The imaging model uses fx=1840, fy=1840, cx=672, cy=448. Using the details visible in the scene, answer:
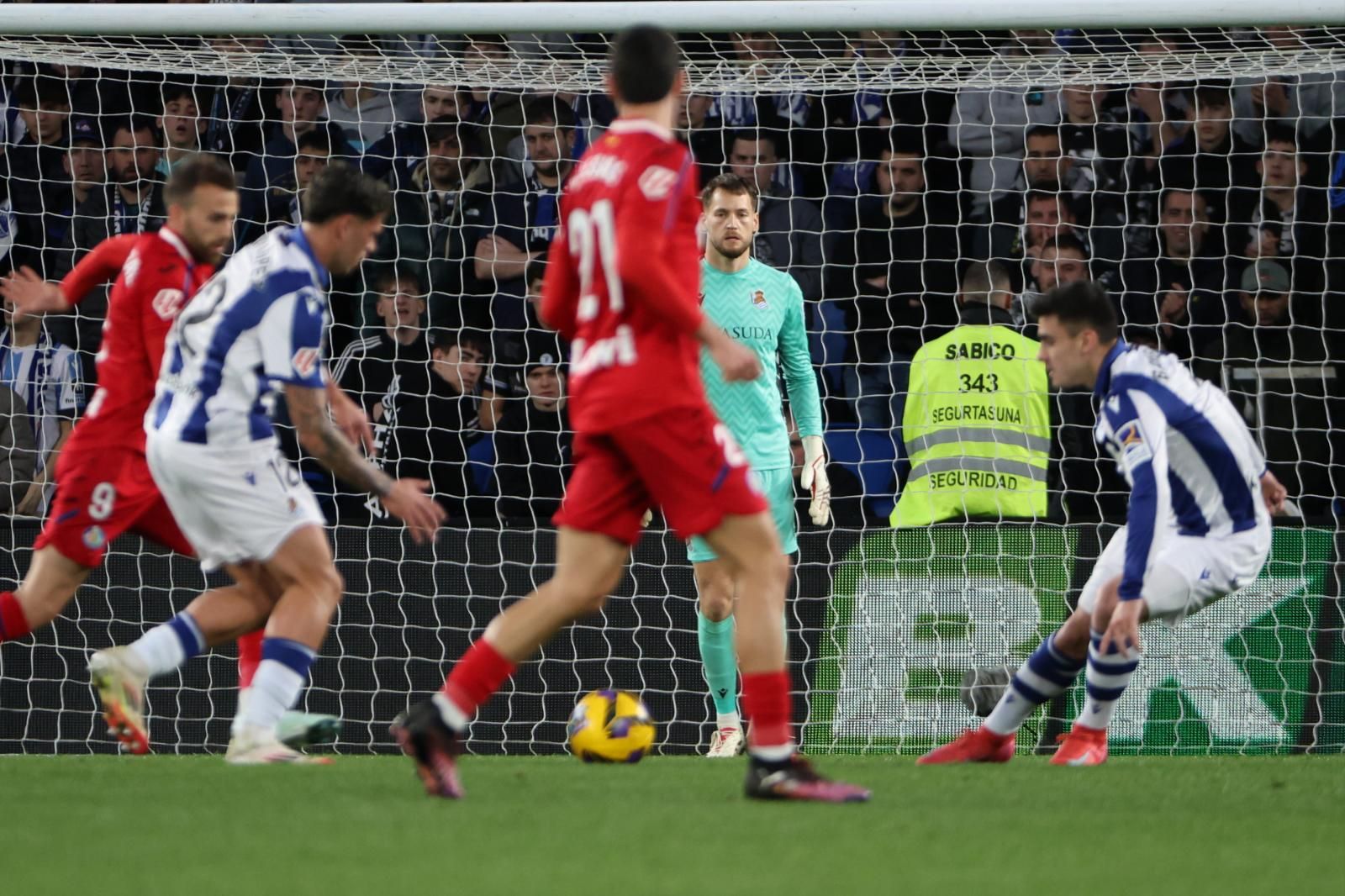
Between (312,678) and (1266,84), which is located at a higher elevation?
(1266,84)

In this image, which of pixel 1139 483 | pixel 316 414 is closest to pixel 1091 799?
pixel 1139 483

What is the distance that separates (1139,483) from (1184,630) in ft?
8.05

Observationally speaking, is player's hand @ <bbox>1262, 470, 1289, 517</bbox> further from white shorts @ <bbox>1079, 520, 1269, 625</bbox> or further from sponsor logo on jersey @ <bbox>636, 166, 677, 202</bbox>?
sponsor logo on jersey @ <bbox>636, 166, 677, 202</bbox>

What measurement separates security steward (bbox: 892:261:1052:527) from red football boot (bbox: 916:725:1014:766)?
2.17m

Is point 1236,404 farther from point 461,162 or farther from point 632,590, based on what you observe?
point 461,162

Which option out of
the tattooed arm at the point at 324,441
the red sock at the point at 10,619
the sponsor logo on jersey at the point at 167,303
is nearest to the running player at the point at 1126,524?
the tattooed arm at the point at 324,441

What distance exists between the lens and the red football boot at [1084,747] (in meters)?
6.52

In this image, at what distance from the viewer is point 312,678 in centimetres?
827

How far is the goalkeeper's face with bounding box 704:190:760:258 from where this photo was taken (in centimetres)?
725

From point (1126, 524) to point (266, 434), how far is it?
2936 mm

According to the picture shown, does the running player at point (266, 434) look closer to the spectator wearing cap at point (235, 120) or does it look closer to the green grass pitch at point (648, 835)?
the green grass pitch at point (648, 835)

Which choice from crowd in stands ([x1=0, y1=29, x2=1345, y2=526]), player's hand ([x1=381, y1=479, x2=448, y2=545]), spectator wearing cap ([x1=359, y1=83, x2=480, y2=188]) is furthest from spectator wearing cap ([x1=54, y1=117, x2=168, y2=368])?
player's hand ([x1=381, y1=479, x2=448, y2=545])

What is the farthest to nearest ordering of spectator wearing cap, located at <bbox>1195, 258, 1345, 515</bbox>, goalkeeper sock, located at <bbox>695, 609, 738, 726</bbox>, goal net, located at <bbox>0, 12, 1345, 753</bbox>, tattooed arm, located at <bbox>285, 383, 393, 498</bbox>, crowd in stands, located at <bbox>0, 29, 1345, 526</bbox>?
crowd in stands, located at <bbox>0, 29, 1345, 526</bbox>
spectator wearing cap, located at <bbox>1195, 258, 1345, 515</bbox>
goal net, located at <bbox>0, 12, 1345, 753</bbox>
goalkeeper sock, located at <bbox>695, 609, 738, 726</bbox>
tattooed arm, located at <bbox>285, 383, 393, 498</bbox>

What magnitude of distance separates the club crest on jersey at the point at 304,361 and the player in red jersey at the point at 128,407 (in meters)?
0.93
